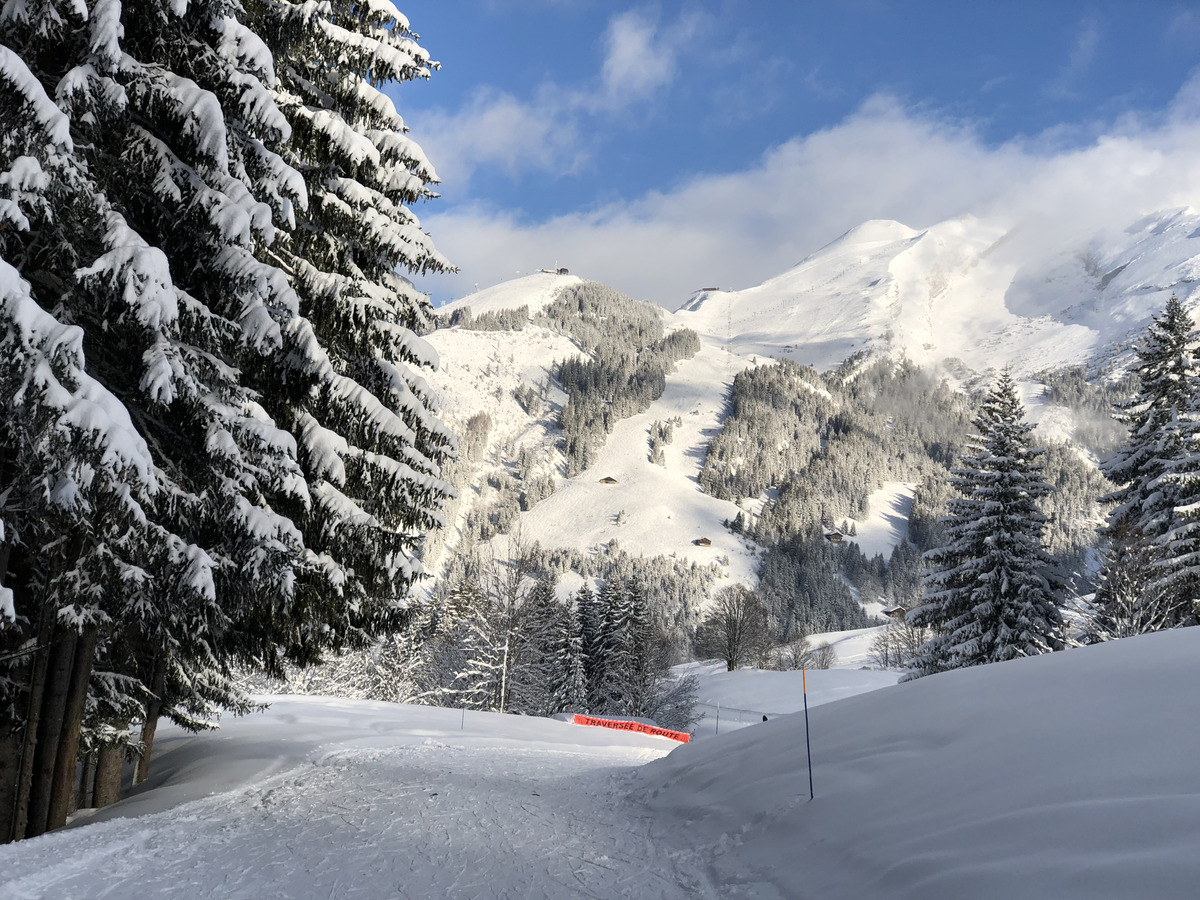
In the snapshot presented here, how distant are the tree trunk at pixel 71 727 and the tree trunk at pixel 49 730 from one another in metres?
0.14

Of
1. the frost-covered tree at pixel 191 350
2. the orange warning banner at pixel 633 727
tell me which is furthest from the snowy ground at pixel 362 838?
the orange warning banner at pixel 633 727

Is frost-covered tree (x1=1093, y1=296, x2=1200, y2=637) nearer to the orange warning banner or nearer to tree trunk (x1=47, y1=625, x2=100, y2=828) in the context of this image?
the orange warning banner

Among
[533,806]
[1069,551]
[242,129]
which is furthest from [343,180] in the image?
[1069,551]

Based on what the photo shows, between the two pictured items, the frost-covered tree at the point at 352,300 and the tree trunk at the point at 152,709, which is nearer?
the frost-covered tree at the point at 352,300

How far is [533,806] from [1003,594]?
62.6 feet

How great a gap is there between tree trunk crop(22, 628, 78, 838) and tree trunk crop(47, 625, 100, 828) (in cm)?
14

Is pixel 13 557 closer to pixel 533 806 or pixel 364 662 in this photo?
pixel 533 806

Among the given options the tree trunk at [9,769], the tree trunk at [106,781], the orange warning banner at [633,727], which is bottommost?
the orange warning banner at [633,727]

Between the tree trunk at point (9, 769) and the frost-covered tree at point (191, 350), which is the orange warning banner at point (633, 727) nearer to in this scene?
the tree trunk at point (9, 769)

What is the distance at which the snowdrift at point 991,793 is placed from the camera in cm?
383

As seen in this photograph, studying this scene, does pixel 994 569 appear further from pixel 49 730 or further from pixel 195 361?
pixel 49 730

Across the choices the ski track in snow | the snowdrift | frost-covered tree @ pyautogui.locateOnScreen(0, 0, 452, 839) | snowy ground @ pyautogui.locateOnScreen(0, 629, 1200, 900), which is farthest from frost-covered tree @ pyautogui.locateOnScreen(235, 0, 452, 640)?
the snowdrift

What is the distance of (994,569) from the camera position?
2261 cm

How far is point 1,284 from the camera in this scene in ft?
15.8
